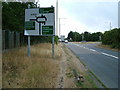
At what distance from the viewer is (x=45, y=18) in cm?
1594

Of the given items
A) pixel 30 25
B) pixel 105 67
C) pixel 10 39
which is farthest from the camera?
pixel 10 39

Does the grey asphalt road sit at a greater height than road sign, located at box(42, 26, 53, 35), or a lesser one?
lesser

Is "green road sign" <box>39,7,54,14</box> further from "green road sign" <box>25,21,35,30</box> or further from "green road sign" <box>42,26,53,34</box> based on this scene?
"green road sign" <box>42,26,53,34</box>

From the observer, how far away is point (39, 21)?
15820 mm

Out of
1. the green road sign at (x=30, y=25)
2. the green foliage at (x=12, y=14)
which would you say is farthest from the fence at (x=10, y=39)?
the green road sign at (x=30, y=25)

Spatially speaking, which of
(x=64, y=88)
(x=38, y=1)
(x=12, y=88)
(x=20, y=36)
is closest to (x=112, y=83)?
(x=64, y=88)

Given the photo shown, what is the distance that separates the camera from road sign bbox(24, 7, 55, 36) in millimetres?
15664

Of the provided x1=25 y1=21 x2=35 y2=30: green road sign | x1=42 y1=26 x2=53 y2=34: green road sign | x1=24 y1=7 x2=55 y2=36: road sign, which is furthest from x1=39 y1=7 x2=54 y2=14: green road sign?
x1=42 y1=26 x2=53 y2=34: green road sign

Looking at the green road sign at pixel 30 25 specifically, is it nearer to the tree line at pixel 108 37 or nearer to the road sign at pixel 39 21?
the road sign at pixel 39 21

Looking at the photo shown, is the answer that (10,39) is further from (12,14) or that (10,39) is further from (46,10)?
(46,10)

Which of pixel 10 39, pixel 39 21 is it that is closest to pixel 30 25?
pixel 39 21

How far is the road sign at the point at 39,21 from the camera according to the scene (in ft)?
51.4

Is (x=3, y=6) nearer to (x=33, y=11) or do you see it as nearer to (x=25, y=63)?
(x=33, y=11)

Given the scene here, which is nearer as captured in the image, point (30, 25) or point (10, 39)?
point (30, 25)
